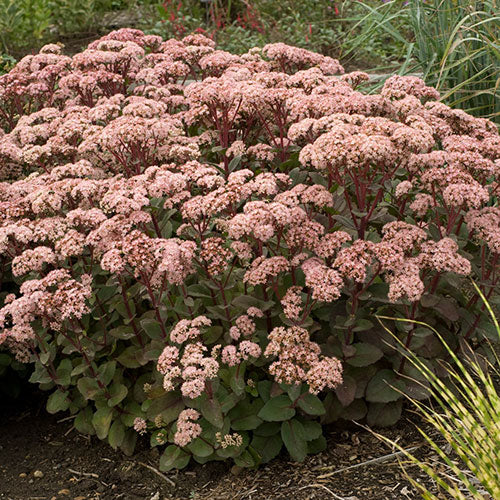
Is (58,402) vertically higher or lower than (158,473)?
higher

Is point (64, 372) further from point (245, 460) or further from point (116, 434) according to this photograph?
point (245, 460)

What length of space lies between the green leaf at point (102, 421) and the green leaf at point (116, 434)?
42 mm

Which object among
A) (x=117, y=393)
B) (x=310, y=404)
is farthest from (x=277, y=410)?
(x=117, y=393)

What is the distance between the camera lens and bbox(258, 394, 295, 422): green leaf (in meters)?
3.06

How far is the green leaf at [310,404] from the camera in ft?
9.99

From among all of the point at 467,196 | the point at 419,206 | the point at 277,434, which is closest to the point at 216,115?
the point at 419,206

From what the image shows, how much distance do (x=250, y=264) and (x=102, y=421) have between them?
1.09 metres

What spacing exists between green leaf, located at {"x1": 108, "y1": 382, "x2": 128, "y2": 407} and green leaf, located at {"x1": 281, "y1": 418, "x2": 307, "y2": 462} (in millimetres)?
807

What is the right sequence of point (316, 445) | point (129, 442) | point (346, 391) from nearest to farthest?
point (346, 391) → point (316, 445) → point (129, 442)

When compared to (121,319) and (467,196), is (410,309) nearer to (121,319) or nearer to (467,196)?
(467,196)

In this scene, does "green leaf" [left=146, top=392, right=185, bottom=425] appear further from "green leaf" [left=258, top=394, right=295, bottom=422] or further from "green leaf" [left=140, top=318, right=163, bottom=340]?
"green leaf" [left=258, top=394, right=295, bottom=422]

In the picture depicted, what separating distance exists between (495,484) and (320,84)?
2.34 m

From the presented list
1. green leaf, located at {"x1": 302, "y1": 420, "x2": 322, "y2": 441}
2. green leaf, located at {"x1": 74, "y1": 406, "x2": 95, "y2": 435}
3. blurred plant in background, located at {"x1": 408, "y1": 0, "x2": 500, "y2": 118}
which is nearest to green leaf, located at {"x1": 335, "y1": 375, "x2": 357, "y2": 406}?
green leaf, located at {"x1": 302, "y1": 420, "x2": 322, "y2": 441}

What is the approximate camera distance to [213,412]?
2992mm
